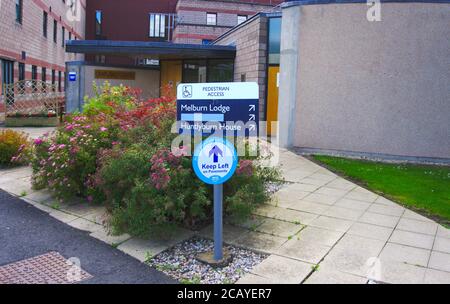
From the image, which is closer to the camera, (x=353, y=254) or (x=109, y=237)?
(x=353, y=254)

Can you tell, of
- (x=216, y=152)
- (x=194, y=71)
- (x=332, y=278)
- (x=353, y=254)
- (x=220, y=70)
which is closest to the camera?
(x=332, y=278)

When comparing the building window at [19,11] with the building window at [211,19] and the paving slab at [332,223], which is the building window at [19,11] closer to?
the building window at [211,19]

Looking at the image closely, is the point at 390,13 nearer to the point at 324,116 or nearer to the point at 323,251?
the point at 324,116

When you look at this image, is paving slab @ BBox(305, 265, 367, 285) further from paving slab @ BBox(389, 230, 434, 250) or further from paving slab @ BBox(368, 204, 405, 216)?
paving slab @ BBox(368, 204, 405, 216)

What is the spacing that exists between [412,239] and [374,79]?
21.1 ft

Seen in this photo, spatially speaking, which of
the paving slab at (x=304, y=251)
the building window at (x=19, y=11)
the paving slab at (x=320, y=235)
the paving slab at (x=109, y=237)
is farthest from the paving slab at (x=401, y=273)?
the building window at (x=19, y=11)

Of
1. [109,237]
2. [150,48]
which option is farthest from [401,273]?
[150,48]

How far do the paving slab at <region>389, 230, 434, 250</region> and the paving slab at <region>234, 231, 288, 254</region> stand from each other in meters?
1.43

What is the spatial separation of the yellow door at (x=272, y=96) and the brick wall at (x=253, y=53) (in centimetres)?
17

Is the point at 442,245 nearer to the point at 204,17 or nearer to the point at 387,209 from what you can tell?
the point at 387,209

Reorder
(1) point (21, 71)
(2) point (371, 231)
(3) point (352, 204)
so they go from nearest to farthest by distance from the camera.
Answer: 1. (2) point (371, 231)
2. (3) point (352, 204)
3. (1) point (21, 71)

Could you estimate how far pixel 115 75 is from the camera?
71.0 ft

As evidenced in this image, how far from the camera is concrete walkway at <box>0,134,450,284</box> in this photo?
4.42 m

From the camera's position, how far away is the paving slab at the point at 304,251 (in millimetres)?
4777
